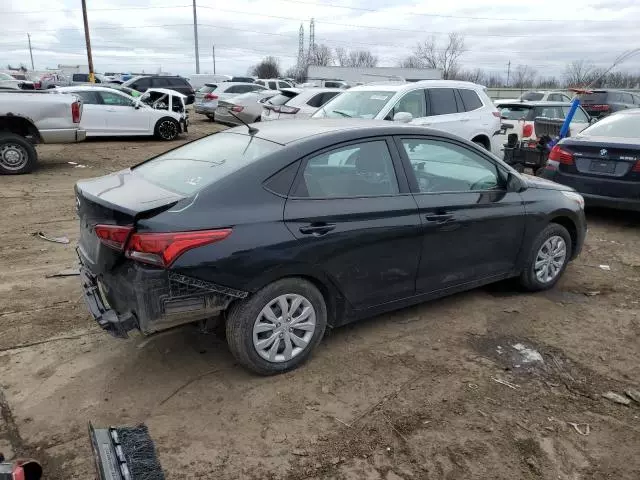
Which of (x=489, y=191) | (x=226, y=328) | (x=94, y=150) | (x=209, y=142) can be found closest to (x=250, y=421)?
(x=226, y=328)

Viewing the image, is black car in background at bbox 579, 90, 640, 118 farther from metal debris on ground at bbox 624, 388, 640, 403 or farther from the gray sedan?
metal debris on ground at bbox 624, 388, 640, 403

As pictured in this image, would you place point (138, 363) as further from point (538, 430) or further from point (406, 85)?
point (406, 85)

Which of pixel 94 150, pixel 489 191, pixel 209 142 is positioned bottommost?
pixel 94 150

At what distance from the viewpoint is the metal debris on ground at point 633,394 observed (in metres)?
3.39

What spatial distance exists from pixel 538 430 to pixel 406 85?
717cm

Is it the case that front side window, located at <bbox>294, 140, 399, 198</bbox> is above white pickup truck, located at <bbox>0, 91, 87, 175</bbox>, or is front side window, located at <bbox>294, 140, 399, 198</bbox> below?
above

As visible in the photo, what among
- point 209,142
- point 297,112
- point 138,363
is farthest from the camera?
point 297,112

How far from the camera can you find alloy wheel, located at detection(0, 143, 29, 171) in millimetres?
10195

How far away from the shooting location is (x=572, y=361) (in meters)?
3.84

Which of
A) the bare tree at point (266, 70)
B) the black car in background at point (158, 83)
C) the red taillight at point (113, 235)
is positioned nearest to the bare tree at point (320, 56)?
the bare tree at point (266, 70)

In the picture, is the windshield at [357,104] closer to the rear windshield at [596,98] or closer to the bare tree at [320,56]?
the rear windshield at [596,98]

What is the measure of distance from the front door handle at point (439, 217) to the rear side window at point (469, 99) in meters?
6.48

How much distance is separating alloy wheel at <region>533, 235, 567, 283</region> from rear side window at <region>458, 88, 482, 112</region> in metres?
5.49

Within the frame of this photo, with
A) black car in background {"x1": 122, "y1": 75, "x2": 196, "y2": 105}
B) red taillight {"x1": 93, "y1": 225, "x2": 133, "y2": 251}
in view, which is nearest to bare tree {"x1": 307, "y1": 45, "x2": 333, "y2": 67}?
black car in background {"x1": 122, "y1": 75, "x2": 196, "y2": 105}
